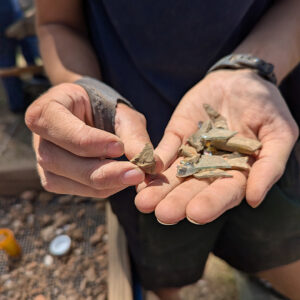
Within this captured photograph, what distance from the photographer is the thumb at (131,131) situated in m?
1.17

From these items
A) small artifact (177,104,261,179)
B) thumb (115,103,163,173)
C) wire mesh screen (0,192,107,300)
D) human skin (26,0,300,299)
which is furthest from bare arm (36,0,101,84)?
wire mesh screen (0,192,107,300)

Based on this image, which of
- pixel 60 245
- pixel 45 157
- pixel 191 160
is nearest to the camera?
pixel 45 157

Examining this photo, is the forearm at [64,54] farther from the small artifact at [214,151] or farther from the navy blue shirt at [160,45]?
the small artifact at [214,151]

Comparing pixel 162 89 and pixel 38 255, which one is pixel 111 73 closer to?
pixel 162 89

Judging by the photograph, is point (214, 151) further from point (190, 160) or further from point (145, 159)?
point (145, 159)

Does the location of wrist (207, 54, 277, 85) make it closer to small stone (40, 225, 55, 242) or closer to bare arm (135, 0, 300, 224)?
bare arm (135, 0, 300, 224)

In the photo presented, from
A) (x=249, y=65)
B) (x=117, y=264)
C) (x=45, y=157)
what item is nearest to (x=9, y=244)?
(x=117, y=264)

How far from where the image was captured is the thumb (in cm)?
117

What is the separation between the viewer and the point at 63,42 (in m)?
1.86

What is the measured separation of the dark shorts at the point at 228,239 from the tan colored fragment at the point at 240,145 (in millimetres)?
269

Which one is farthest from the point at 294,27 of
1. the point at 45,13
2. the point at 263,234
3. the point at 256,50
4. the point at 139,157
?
the point at 45,13

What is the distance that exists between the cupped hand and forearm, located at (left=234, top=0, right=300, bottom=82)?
0.73 ft

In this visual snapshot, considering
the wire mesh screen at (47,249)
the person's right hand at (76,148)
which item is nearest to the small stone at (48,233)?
the wire mesh screen at (47,249)

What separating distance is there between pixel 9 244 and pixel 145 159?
1224mm
